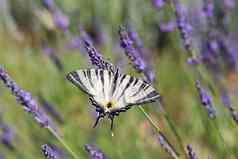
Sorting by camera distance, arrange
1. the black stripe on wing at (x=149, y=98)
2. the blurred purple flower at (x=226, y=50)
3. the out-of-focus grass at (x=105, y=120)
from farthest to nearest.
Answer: the out-of-focus grass at (x=105, y=120) → the blurred purple flower at (x=226, y=50) → the black stripe on wing at (x=149, y=98)

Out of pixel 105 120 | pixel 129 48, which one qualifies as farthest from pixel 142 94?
pixel 105 120

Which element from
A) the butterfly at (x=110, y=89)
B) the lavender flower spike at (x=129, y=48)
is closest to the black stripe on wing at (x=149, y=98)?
the butterfly at (x=110, y=89)

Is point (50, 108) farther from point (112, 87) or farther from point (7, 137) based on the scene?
point (112, 87)

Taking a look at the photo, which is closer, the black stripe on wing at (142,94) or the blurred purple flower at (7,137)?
the black stripe on wing at (142,94)

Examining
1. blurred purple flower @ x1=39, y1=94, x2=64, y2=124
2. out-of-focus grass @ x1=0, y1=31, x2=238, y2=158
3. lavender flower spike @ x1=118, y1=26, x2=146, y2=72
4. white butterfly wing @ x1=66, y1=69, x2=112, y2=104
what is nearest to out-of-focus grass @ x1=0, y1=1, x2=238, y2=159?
out-of-focus grass @ x1=0, y1=31, x2=238, y2=158

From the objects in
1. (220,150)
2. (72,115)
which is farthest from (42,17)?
(220,150)

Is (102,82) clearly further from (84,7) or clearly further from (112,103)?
(84,7)

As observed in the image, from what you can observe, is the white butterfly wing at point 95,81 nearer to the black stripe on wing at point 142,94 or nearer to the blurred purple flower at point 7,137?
the black stripe on wing at point 142,94

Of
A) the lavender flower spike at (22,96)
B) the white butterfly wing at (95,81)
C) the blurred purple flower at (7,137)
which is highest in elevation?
the blurred purple flower at (7,137)
